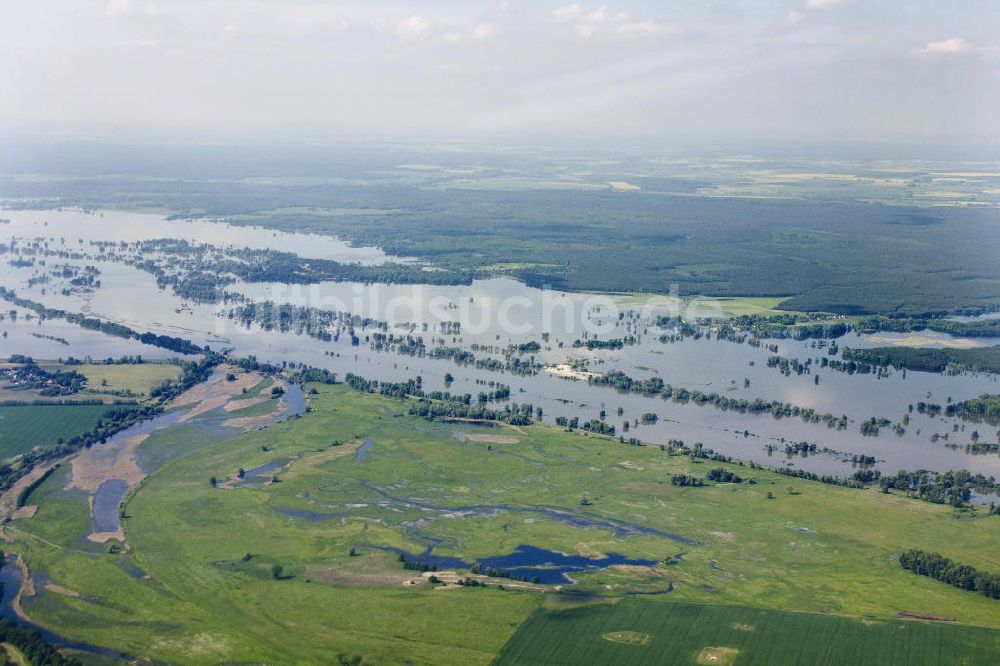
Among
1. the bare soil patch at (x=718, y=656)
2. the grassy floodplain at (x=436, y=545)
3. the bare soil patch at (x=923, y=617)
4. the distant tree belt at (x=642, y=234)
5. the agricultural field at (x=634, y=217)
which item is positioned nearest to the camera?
the bare soil patch at (x=718, y=656)

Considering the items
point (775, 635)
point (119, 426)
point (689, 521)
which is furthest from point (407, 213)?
point (775, 635)

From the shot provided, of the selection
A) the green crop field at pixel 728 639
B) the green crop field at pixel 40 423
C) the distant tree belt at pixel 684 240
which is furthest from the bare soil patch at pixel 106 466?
the distant tree belt at pixel 684 240

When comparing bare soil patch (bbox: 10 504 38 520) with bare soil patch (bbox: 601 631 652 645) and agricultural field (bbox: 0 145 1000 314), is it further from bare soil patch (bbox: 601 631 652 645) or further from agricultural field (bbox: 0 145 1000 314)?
agricultural field (bbox: 0 145 1000 314)

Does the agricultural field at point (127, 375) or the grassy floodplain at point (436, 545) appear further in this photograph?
the agricultural field at point (127, 375)

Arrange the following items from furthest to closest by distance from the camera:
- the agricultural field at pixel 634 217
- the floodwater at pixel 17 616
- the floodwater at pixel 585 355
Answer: the agricultural field at pixel 634 217, the floodwater at pixel 585 355, the floodwater at pixel 17 616

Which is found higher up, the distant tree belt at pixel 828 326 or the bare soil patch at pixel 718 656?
the distant tree belt at pixel 828 326

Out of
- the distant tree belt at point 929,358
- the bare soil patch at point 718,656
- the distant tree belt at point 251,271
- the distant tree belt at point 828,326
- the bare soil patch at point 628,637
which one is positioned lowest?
the bare soil patch at point 718,656

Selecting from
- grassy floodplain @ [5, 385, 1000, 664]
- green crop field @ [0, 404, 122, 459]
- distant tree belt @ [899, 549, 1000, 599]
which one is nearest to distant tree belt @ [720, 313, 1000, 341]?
grassy floodplain @ [5, 385, 1000, 664]

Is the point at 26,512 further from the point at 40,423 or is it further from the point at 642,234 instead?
the point at 642,234

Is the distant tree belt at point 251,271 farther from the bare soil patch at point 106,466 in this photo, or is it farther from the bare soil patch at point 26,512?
the bare soil patch at point 26,512
